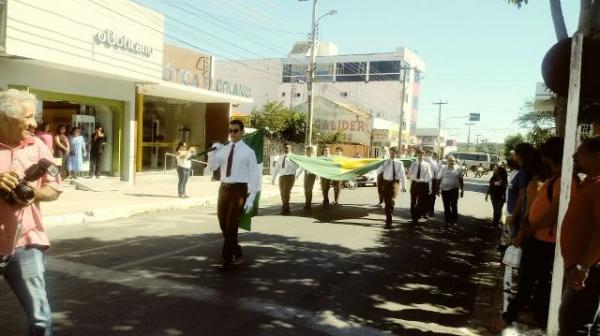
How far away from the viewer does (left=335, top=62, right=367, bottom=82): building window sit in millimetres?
52844

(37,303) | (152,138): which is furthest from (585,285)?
(152,138)

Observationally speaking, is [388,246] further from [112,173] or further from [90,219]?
[112,173]

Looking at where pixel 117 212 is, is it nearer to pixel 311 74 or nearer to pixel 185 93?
pixel 185 93

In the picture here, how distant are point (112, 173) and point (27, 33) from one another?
20.5 ft

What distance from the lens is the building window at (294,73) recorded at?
54713 mm

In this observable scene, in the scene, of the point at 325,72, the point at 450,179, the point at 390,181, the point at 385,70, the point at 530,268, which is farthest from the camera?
the point at 325,72

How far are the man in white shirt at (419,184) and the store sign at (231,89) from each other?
13009 mm

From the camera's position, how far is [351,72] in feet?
176

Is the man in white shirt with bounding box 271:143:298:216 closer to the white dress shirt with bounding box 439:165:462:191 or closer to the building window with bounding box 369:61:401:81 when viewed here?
the white dress shirt with bounding box 439:165:462:191

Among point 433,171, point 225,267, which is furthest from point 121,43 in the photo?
point 225,267

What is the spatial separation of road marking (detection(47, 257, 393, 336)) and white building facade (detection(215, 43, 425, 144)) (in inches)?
1769

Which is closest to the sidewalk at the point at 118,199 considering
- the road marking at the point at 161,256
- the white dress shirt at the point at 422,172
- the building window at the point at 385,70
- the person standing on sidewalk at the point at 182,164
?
the person standing on sidewalk at the point at 182,164

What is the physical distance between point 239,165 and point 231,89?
56.7 ft

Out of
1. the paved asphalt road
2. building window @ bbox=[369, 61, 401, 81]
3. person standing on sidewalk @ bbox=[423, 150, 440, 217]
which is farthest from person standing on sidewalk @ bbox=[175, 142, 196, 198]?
building window @ bbox=[369, 61, 401, 81]
